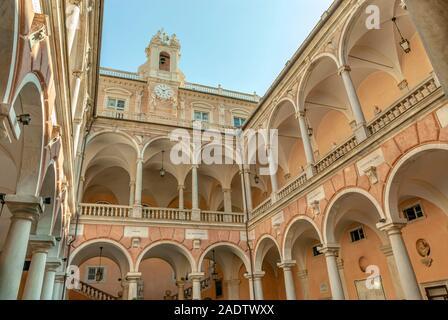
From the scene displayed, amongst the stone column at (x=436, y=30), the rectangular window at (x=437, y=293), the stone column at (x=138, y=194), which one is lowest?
the rectangular window at (x=437, y=293)

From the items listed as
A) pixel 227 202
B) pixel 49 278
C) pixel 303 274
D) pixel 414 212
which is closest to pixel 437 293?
pixel 414 212

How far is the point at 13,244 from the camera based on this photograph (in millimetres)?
5035

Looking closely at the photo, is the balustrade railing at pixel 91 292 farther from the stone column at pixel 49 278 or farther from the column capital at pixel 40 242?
the column capital at pixel 40 242

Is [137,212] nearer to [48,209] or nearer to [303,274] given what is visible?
[48,209]

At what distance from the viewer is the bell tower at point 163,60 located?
22078 millimetres

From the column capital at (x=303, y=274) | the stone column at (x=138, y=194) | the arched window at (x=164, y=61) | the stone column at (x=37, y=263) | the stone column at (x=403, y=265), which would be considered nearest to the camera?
the stone column at (x=37, y=263)

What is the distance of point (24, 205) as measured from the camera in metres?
5.08

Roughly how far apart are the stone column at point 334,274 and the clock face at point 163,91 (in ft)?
48.9

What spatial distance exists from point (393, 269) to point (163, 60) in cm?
1971

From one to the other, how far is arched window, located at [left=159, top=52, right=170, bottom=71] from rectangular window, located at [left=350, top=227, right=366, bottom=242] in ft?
54.6

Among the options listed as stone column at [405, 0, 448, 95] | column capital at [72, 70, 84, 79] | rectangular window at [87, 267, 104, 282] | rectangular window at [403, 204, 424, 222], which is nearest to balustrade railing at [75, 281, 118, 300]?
rectangular window at [87, 267, 104, 282]

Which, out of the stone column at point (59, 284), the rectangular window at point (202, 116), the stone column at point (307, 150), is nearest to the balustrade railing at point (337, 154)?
the stone column at point (307, 150)

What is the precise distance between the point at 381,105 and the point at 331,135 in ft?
9.73
